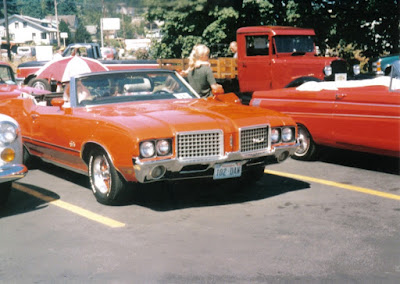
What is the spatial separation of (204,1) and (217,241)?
573 inches

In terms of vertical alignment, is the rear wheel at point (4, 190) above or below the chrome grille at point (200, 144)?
below

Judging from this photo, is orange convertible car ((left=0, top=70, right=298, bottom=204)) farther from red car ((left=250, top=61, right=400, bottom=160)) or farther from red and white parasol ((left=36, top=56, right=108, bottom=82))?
red and white parasol ((left=36, top=56, right=108, bottom=82))

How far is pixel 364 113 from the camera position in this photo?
25.2 feet

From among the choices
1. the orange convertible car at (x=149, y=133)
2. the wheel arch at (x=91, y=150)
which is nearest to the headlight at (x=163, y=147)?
the orange convertible car at (x=149, y=133)

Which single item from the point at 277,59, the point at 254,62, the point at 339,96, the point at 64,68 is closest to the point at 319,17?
the point at 254,62

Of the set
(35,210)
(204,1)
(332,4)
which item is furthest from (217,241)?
(332,4)

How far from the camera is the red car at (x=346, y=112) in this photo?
24.4ft

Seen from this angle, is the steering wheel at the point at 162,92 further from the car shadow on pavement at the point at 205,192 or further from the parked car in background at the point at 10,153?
the parked car in background at the point at 10,153

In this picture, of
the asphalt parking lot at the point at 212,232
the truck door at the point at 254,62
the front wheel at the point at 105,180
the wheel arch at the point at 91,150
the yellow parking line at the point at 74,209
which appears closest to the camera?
the asphalt parking lot at the point at 212,232

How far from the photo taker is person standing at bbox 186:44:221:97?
30.3ft

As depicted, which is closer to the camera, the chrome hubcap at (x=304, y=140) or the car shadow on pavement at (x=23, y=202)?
the car shadow on pavement at (x=23, y=202)

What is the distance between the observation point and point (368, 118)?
25.0 feet

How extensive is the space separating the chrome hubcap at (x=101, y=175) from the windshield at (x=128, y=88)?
0.87m

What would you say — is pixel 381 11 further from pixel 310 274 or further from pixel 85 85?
pixel 310 274
